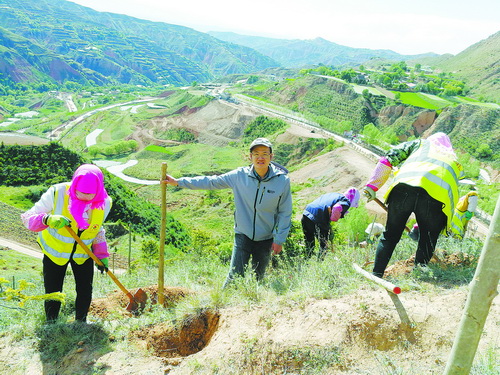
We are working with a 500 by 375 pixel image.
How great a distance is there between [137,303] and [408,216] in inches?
122

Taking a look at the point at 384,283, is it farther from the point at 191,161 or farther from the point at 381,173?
the point at 191,161

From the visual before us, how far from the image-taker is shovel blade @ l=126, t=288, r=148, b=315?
13.3ft

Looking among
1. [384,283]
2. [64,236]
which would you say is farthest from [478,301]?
[64,236]

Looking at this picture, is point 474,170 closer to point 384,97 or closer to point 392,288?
point 384,97

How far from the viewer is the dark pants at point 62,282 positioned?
3514 mm

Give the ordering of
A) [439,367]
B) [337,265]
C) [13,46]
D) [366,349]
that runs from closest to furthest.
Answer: [439,367]
[366,349]
[337,265]
[13,46]

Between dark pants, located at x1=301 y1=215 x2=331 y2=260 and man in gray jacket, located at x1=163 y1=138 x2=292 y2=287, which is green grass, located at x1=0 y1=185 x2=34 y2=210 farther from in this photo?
man in gray jacket, located at x1=163 y1=138 x2=292 y2=287

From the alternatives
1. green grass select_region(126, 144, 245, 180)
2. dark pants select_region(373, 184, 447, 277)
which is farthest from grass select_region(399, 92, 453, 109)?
dark pants select_region(373, 184, 447, 277)

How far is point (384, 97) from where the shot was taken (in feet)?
205

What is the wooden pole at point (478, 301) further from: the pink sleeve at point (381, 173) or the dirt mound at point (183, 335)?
the pink sleeve at point (381, 173)

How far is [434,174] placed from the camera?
3271 mm

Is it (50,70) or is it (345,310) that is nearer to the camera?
(345,310)

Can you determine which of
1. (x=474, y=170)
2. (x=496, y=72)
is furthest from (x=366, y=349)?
(x=496, y=72)

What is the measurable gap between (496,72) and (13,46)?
636 ft
